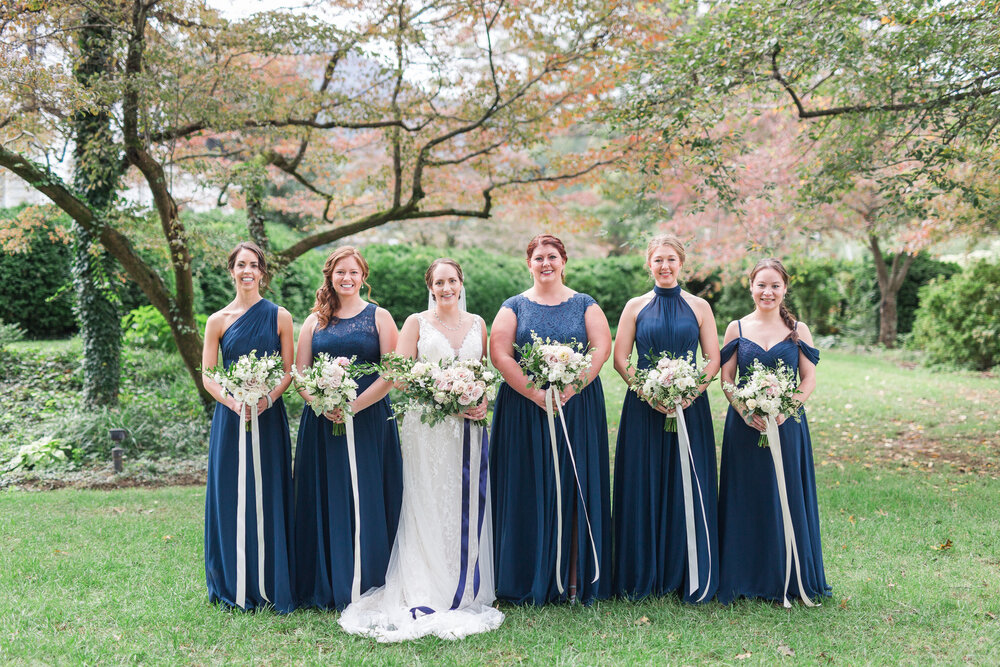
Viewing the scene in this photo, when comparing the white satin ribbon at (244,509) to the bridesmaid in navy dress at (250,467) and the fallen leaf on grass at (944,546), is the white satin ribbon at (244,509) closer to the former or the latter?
the bridesmaid in navy dress at (250,467)

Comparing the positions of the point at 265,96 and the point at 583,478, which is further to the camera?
the point at 265,96

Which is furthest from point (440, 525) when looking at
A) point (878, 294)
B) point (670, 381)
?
point (878, 294)

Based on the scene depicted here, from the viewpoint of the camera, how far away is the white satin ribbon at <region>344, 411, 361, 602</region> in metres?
4.45

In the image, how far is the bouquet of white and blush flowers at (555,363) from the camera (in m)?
4.25

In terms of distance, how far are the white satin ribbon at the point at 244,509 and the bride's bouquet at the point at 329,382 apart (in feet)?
1.30

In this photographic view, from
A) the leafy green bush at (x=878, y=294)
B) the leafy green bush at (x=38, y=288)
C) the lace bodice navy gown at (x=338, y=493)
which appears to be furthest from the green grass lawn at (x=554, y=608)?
the leafy green bush at (x=878, y=294)

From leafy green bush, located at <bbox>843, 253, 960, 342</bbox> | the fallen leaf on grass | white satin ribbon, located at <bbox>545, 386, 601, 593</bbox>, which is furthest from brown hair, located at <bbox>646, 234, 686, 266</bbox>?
leafy green bush, located at <bbox>843, 253, 960, 342</bbox>

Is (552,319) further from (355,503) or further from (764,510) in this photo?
(764,510)

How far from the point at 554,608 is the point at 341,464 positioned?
1529 millimetres

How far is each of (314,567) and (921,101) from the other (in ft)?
21.5

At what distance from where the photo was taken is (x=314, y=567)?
4660 millimetres

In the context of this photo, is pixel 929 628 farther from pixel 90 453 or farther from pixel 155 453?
pixel 90 453

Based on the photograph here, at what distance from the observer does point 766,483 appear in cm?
463

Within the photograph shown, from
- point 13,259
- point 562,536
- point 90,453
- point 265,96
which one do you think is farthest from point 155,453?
point 13,259
